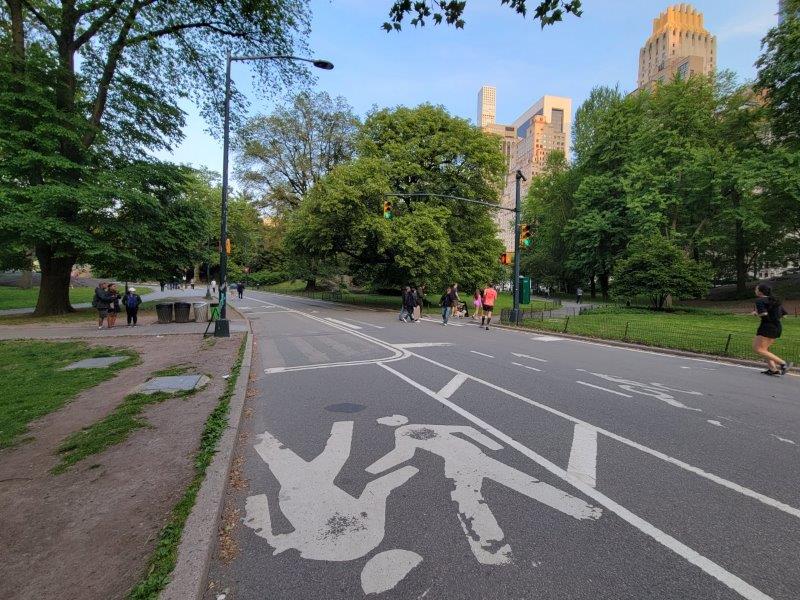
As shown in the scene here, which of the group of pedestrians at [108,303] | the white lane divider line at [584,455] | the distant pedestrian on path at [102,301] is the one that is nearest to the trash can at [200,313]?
the group of pedestrians at [108,303]

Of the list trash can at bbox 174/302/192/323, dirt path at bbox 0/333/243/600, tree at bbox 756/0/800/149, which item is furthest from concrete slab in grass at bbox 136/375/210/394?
tree at bbox 756/0/800/149

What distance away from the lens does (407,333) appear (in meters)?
16.2

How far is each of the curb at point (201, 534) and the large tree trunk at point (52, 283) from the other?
22.5m

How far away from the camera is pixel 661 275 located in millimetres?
28062

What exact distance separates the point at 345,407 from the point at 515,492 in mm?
3215

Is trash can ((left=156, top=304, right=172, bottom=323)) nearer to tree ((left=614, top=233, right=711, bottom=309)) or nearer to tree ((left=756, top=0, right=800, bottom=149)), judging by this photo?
tree ((left=614, top=233, right=711, bottom=309))

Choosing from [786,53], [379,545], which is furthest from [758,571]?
[786,53]

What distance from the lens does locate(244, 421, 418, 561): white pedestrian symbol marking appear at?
3.00 m

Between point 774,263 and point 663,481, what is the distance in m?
55.9

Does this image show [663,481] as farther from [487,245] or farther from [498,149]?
[498,149]

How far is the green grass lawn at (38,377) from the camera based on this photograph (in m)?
5.67

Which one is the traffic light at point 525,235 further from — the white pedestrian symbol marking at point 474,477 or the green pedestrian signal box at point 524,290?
the white pedestrian symbol marking at point 474,477

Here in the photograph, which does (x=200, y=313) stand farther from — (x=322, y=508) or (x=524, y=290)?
(x=322, y=508)

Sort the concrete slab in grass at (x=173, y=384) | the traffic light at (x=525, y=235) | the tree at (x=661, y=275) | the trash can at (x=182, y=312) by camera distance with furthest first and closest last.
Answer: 1. the tree at (x=661, y=275)
2. the traffic light at (x=525, y=235)
3. the trash can at (x=182, y=312)
4. the concrete slab in grass at (x=173, y=384)
